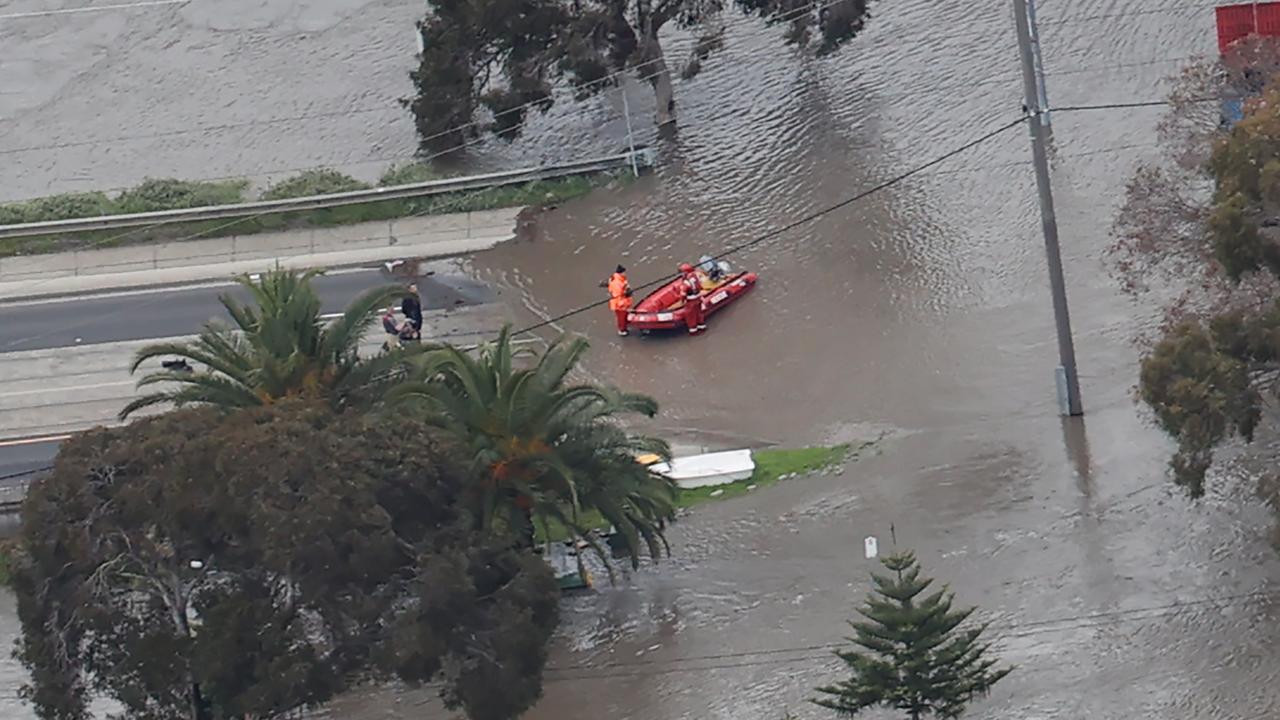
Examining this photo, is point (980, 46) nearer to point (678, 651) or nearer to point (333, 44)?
point (333, 44)

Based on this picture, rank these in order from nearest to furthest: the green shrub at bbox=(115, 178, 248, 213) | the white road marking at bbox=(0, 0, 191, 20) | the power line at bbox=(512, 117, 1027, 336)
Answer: the power line at bbox=(512, 117, 1027, 336)
the green shrub at bbox=(115, 178, 248, 213)
the white road marking at bbox=(0, 0, 191, 20)

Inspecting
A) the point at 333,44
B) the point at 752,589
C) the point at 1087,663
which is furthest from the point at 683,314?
the point at 333,44

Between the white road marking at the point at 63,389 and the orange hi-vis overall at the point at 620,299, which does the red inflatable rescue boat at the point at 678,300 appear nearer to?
the orange hi-vis overall at the point at 620,299

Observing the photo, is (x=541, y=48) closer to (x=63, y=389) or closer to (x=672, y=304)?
(x=672, y=304)

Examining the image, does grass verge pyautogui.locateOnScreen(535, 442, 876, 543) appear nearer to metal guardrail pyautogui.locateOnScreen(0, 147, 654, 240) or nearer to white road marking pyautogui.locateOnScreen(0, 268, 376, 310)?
metal guardrail pyautogui.locateOnScreen(0, 147, 654, 240)

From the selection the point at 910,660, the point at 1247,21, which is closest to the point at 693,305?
the point at 1247,21

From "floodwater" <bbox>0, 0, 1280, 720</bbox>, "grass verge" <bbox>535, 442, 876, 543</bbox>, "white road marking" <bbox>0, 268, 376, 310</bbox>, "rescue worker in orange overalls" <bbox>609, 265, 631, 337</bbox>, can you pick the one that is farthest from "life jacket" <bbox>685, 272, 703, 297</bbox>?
"white road marking" <bbox>0, 268, 376, 310</bbox>

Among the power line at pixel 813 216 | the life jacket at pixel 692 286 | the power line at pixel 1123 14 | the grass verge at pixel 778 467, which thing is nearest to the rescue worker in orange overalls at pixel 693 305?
the life jacket at pixel 692 286
